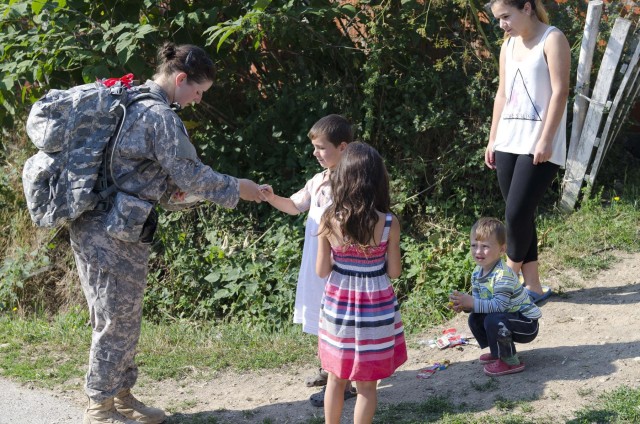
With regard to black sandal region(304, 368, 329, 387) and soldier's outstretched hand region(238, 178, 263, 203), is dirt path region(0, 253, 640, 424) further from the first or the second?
soldier's outstretched hand region(238, 178, 263, 203)

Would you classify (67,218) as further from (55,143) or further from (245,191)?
(245,191)

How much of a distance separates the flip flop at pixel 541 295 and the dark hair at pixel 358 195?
196 cm

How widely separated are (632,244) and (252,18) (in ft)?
10.4

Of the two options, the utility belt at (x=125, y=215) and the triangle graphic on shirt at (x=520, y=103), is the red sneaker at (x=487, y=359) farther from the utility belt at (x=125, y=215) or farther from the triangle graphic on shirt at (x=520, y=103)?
the utility belt at (x=125, y=215)

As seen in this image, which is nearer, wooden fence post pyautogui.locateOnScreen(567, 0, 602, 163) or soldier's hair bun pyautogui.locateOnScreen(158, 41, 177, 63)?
soldier's hair bun pyautogui.locateOnScreen(158, 41, 177, 63)

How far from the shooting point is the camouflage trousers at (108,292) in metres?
4.17

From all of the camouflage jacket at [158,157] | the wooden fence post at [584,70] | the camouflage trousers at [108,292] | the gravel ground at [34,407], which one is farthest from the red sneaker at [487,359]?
the wooden fence post at [584,70]

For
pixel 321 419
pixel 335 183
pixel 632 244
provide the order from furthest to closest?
pixel 632 244, pixel 321 419, pixel 335 183

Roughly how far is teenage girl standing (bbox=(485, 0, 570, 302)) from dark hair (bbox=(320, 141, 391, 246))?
1394 mm

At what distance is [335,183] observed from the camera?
381 cm

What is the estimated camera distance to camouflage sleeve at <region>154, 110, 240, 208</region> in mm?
4027

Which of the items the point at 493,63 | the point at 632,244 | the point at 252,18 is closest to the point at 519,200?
the point at 632,244

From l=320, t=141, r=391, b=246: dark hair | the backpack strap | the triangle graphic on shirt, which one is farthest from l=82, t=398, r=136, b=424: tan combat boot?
the triangle graphic on shirt

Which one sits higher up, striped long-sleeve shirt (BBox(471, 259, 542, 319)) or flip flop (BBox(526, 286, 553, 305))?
striped long-sleeve shirt (BBox(471, 259, 542, 319))
